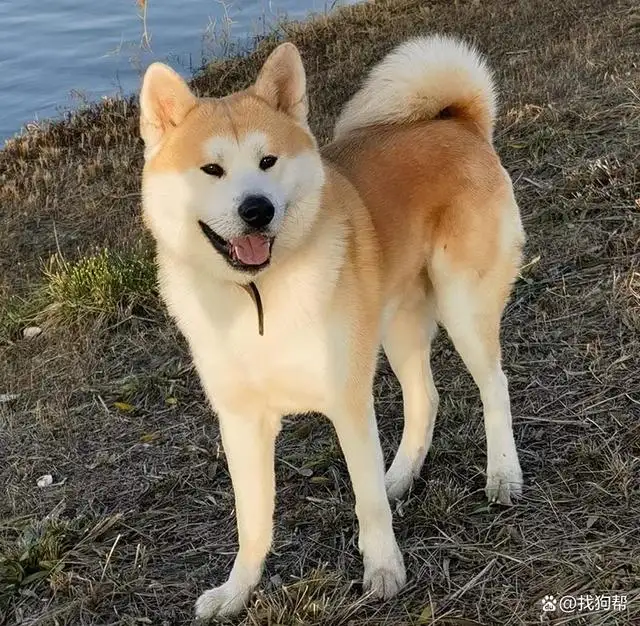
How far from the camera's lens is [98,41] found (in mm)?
10906

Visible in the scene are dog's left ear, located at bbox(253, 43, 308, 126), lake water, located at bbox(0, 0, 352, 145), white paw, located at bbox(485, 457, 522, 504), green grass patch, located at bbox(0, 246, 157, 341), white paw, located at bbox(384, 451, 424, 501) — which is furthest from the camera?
lake water, located at bbox(0, 0, 352, 145)

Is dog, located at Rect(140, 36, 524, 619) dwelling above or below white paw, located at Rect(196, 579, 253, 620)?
above

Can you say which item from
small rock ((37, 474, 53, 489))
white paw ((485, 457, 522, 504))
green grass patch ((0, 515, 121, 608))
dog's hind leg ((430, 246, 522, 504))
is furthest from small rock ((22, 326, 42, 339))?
white paw ((485, 457, 522, 504))

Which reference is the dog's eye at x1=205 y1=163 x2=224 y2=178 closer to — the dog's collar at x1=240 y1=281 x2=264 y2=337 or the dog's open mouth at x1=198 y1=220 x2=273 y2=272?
the dog's open mouth at x1=198 y1=220 x2=273 y2=272

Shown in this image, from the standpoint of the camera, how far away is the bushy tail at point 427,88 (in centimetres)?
308

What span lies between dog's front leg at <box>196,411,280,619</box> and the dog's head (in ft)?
1.59

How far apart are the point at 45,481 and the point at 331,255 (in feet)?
5.30

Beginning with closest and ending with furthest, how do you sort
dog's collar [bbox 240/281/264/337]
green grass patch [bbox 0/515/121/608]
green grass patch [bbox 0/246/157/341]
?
dog's collar [bbox 240/281/264/337], green grass patch [bbox 0/515/121/608], green grass patch [bbox 0/246/157/341]

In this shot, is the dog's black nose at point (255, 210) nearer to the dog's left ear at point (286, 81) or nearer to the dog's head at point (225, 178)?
the dog's head at point (225, 178)

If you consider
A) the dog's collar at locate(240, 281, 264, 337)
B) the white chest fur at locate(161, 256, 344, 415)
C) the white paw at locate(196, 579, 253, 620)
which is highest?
the dog's collar at locate(240, 281, 264, 337)

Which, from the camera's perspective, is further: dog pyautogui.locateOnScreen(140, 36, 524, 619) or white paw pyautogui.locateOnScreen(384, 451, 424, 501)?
white paw pyautogui.locateOnScreen(384, 451, 424, 501)

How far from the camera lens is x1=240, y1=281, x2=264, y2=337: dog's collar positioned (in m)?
2.36

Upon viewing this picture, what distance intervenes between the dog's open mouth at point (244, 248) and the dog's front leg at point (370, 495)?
47 centimetres

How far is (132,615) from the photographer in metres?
2.62
